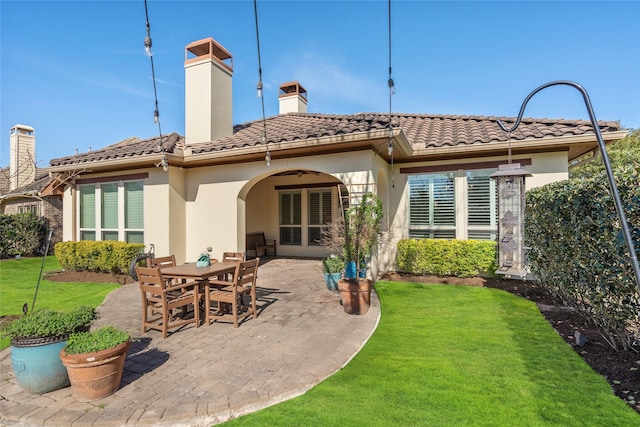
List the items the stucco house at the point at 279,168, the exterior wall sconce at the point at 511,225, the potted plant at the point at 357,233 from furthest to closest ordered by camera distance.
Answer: the stucco house at the point at 279,168 → the potted plant at the point at 357,233 → the exterior wall sconce at the point at 511,225

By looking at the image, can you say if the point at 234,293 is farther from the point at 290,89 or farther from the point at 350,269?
the point at 290,89

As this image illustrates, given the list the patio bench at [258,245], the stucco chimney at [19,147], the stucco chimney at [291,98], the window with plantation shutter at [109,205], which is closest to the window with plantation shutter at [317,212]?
the patio bench at [258,245]

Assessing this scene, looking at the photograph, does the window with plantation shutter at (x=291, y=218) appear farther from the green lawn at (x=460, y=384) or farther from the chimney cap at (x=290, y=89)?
the green lawn at (x=460, y=384)

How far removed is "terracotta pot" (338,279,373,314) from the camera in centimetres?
578

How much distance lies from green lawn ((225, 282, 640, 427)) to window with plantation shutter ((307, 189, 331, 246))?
740cm

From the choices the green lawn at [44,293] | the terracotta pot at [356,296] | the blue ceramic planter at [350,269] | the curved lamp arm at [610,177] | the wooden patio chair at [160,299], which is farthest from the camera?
the green lawn at [44,293]

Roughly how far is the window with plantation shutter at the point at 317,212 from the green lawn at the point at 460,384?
24.3ft

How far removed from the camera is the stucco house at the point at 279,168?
7828 mm

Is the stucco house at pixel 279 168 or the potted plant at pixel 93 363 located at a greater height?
the stucco house at pixel 279 168

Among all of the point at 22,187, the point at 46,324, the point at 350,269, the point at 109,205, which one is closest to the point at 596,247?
the point at 350,269

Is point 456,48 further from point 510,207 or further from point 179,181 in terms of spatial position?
point 179,181

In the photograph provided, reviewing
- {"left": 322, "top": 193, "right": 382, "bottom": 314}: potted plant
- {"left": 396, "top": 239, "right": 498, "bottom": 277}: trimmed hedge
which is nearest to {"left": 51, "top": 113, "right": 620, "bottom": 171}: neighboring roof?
{"left": 322, "top": 193, "right": 382, "bottom": 314}: potted plant

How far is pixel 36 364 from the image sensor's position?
10.7 feet

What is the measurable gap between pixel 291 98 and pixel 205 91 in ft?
16.9
